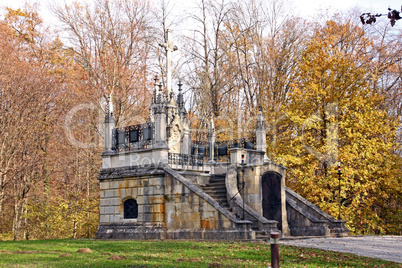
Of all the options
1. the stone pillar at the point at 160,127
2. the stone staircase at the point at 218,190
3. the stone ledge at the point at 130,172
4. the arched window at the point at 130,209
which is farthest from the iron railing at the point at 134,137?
the stone staircase at the point at 218,190

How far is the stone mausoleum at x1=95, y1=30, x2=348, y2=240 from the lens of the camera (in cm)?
1866

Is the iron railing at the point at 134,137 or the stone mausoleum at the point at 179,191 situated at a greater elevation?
the iron railing at the point at 134,137

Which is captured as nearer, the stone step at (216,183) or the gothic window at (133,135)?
the stone step at (216,183)

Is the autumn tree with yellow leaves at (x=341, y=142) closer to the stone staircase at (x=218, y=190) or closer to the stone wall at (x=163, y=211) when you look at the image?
the stone staircase at (x=218, y=190)

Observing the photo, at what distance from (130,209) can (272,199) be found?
581 centimetres

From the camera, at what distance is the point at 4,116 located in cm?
2464

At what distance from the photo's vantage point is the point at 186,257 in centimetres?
1194

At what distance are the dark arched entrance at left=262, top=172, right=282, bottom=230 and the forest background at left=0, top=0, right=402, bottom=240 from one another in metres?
5.82

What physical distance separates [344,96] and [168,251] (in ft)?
57.2

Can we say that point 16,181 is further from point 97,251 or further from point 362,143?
point 362,143

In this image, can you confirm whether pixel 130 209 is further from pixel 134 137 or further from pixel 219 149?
pixel 219 149

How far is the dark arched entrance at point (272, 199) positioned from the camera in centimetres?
2044

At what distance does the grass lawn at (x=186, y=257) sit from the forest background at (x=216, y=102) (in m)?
12.0

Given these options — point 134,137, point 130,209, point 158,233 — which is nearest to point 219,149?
point 134,137
